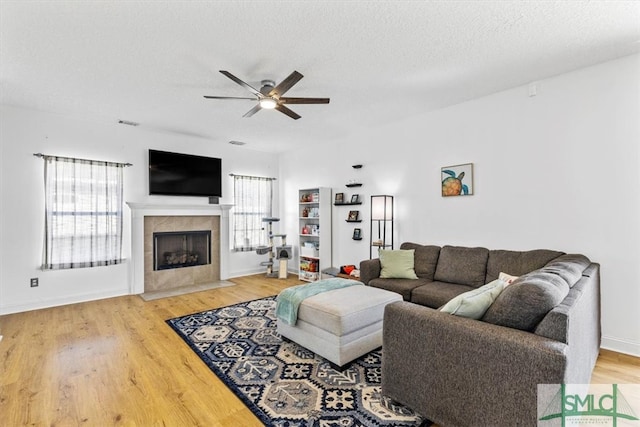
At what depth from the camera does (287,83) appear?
106 inches

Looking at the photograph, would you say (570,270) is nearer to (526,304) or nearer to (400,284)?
(526,304)

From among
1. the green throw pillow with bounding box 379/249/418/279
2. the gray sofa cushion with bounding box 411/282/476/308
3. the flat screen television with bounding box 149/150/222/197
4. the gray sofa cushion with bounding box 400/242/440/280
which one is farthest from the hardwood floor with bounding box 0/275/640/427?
the flat screen television with bounding box 149/150/222/197

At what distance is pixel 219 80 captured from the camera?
10.4 feet

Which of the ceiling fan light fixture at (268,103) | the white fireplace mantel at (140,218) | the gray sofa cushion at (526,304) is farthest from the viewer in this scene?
the white fireplace mantel at (140,218)

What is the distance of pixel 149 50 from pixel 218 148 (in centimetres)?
333

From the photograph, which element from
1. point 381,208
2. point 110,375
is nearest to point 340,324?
point 110,375

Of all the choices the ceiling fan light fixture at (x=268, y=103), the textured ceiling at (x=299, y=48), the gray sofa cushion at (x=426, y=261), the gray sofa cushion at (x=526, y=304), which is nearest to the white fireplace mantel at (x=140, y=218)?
the textured ceiling at (x=299, y=48)

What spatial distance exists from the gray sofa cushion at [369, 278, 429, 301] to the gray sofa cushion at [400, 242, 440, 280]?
13 cm

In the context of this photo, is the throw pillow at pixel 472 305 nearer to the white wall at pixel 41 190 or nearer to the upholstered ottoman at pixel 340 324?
the upholstered ottoman at pixel 340 324

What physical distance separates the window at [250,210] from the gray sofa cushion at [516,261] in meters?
4.47

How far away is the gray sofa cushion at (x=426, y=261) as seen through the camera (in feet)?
12.6

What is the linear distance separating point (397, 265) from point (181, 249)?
394cm

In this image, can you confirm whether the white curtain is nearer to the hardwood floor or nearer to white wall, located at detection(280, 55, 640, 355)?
the hardwood floor

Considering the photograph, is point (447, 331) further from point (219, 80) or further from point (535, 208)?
point (219, 80)
